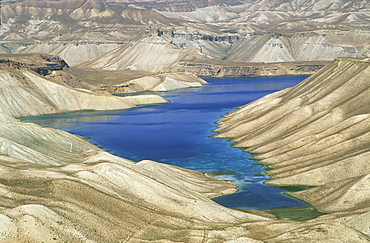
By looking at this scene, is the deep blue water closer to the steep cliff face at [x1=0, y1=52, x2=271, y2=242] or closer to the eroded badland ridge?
the eroded badland ridge

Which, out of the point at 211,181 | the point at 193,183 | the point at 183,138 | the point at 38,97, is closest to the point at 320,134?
the point at 211,181

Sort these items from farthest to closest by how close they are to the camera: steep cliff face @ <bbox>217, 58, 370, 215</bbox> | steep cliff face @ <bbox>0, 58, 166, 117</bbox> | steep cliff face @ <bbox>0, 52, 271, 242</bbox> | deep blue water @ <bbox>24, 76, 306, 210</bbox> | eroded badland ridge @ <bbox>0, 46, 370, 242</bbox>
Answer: steep cliff face @ <bbox>0, 58, 166, 117</bbox> < deep blue water @ <bbox>24, 76, 306, 210</bbox> < steep cliff face @ <bbox>217, 58, 370, 215</bbox> < eroded badland ridge @ <bbox>0, 46, 370, 242</bbox> < steep cliff face @ <bbox>0, 52, 271, 242</bbox>

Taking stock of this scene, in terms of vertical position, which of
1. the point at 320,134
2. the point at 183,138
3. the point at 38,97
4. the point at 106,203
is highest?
the point at 320,134

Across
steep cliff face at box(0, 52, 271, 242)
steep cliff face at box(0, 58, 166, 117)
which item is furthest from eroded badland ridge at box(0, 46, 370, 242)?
steep cliff face at box(0, 58, 166, 117)

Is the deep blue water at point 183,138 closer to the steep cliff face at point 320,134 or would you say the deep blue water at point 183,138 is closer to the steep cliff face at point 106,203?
the steep cliff face at point 320,134

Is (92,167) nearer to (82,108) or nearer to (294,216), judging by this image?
(294,216)

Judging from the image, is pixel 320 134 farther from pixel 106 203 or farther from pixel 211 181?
pixel 106 203

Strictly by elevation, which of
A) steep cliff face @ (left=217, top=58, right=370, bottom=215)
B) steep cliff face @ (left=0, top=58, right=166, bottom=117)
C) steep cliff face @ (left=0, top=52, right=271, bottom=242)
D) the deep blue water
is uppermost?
steep cliff face @ (left=217, top=58, right=370, bottom=215)
